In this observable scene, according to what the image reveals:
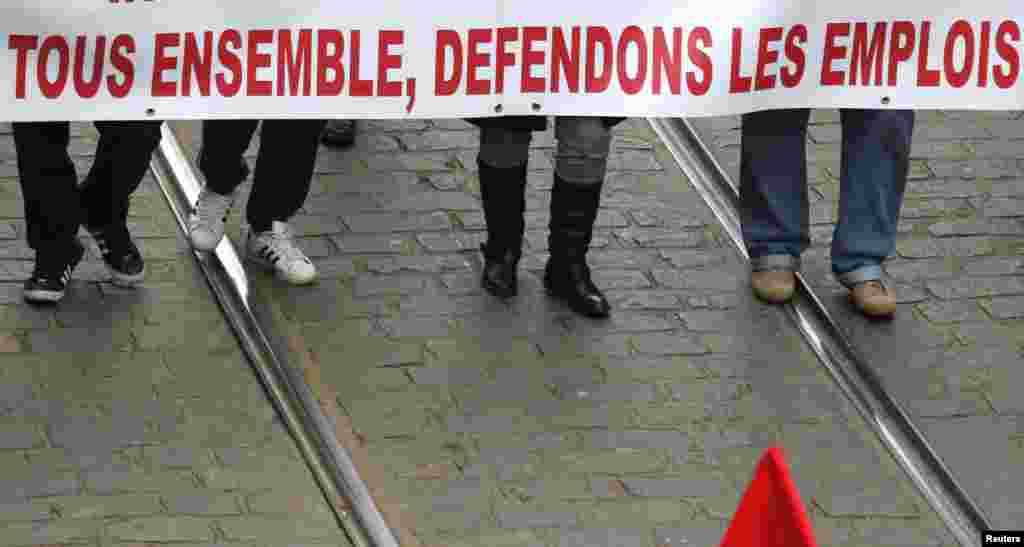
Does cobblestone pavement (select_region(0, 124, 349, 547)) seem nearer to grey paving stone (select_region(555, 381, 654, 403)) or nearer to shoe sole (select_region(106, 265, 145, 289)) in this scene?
shoe sole (select_region(106, 265, 145, 289))

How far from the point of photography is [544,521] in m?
7.09

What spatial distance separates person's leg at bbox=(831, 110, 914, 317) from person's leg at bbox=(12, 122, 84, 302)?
274 centimetres

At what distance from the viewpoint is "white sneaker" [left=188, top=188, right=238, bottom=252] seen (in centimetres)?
850

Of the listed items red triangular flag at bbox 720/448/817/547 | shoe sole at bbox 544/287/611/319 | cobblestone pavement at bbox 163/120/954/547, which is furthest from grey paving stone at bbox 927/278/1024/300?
red triangular flag at bbox 720/448/817/547

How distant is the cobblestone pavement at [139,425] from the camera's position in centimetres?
701

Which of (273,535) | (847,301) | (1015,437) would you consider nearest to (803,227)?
(847,301)

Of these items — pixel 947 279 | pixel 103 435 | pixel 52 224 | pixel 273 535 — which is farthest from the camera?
pixel 947 279

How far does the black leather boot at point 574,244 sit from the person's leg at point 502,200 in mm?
126

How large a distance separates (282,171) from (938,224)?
2.59m

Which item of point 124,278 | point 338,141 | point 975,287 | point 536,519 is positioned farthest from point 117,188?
point 975,287

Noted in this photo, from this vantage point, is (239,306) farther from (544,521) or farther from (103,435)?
(544,521)

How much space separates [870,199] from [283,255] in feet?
6.97

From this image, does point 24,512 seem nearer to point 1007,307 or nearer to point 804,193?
point 804,193

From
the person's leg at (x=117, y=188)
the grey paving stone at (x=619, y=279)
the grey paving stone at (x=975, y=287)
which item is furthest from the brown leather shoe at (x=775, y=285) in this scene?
the person's leg at (x=117, y=188)
